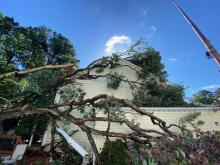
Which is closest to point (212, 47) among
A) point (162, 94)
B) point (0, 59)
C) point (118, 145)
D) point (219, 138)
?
point (219, 138)

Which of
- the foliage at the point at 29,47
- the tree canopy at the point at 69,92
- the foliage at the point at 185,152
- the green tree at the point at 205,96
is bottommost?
the foliage at the point at 185,152

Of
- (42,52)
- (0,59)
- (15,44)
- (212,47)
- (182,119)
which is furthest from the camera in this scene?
(42,52)

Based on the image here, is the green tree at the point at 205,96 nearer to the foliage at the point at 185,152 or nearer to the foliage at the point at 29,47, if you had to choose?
the foliage at the point at 185,152

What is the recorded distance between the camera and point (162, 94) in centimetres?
1802

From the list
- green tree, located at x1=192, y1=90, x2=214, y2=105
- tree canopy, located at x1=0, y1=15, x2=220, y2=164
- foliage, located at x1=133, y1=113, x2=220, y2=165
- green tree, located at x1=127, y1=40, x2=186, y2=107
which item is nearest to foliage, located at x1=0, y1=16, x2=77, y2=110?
tree canopy, located at x1=0, y1=15, x2=220, y2=164

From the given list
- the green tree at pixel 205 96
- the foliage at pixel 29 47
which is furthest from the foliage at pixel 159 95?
the green tree at pixel 205 96

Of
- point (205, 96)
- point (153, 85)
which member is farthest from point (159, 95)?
point (205, 96)

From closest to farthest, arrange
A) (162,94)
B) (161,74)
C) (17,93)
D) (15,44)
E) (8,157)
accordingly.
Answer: (8,157), (17,93), (162,94), (161,74), (15,44)

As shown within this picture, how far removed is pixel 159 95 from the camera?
18.0 metres

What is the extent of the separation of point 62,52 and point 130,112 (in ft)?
56.0

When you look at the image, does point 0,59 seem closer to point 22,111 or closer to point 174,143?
point 22,111

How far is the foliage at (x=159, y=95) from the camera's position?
16719mm

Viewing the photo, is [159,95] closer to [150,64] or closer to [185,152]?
[150,64]

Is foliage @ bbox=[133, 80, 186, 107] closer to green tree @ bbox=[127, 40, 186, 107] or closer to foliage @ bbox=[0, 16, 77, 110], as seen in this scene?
green tree @ bbox=[127, 40, 186, 107]
